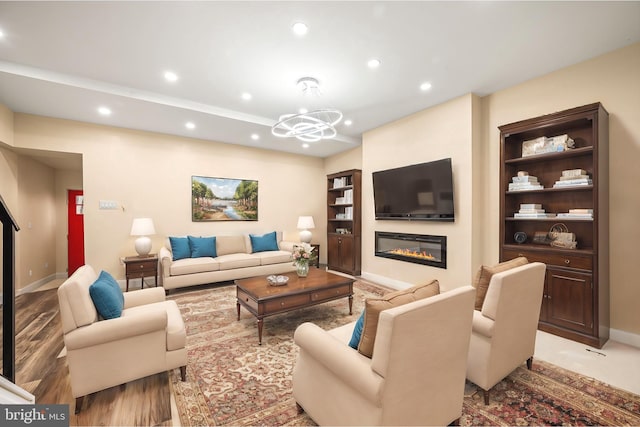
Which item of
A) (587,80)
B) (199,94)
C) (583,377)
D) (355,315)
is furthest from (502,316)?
(199,94)

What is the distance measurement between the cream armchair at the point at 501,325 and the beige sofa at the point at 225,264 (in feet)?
13.5

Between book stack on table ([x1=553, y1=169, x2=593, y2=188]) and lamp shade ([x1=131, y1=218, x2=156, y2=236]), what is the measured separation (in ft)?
19.4

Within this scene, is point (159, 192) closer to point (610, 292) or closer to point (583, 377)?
point (583, 377)

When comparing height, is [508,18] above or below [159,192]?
above

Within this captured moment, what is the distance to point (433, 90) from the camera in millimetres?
3773

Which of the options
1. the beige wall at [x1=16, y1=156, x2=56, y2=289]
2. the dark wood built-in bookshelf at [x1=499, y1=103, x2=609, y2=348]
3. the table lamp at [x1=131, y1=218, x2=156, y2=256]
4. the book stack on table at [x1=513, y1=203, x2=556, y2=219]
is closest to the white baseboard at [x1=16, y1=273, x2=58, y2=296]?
the beige wall at [x1=16, y1=156, x2=56, y2=289]

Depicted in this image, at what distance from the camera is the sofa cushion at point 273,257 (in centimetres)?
546

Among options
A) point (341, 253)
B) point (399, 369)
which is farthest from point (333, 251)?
point (399, 369)

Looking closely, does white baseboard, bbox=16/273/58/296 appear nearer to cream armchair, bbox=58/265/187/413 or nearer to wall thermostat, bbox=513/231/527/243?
cream armchair, bbox=58/265/187/413

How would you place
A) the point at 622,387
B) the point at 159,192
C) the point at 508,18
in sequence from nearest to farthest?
the point at 622,387 < the point at 508,18 < the point at 159,192

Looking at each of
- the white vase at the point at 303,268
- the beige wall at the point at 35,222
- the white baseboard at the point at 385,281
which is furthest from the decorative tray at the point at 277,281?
→ the beige wall at the point at 35,222

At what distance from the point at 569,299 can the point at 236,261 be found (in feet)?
15.6

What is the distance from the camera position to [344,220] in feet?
21.2

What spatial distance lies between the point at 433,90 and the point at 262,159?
4.07m
